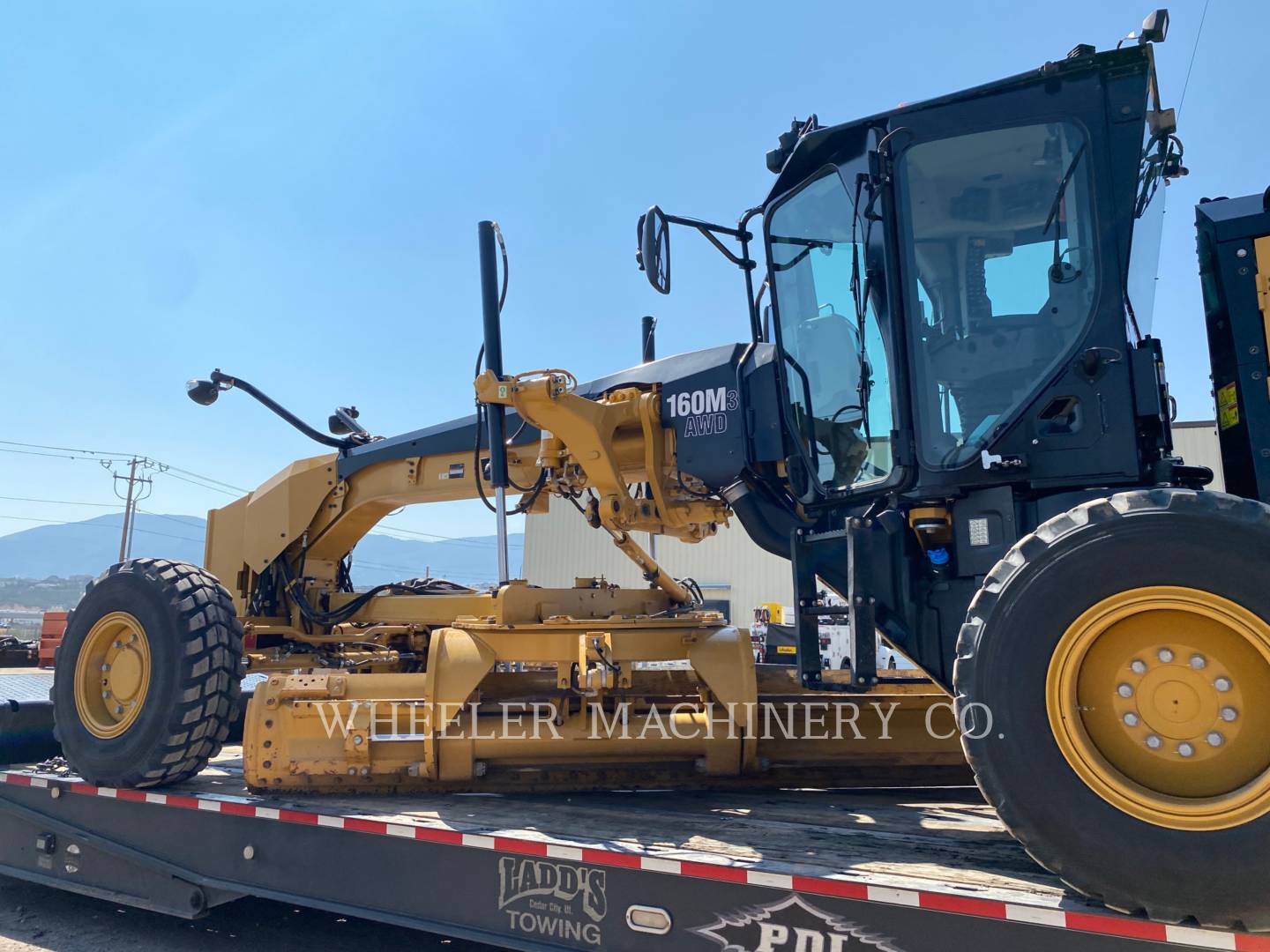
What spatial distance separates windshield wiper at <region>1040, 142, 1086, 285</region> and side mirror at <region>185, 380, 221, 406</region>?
500 centimetres

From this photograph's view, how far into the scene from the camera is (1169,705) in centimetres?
262

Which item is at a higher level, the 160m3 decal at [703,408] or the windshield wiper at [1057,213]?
Result: the windshield wiper at [1057,213]

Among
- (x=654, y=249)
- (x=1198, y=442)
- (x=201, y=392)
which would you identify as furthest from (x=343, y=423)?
(x=1198, y=442)

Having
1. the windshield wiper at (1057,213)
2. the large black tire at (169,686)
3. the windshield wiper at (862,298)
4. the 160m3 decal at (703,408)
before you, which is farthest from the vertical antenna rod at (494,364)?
the windshield wiper at (1057,213)

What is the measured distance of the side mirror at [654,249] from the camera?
3.85 metres

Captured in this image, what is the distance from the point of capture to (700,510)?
4902 millimetres

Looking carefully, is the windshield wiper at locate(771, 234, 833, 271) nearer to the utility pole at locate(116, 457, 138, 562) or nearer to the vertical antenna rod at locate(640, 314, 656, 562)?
the vertical antenna rod at locate(640, 314, 656, 562)

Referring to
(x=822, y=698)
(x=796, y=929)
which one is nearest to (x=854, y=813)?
(x=822, y=698)

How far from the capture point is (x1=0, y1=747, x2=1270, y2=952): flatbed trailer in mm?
2773

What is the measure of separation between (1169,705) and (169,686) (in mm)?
4211

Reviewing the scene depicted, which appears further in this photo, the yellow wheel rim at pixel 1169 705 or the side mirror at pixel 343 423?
the side mirror at pixel 343 423

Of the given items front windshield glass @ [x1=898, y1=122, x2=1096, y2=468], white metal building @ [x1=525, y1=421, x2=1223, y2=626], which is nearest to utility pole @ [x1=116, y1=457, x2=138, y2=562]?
white metal building @ [x1=525, y1=421, x2=1223, y2=626]

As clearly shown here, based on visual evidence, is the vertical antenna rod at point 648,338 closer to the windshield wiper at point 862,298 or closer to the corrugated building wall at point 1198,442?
the windshield wiper at point 862,298

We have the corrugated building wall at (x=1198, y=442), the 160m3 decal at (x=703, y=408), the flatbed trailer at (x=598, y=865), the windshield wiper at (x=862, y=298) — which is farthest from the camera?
the corrugated building wall at (x=1198, y=442)
